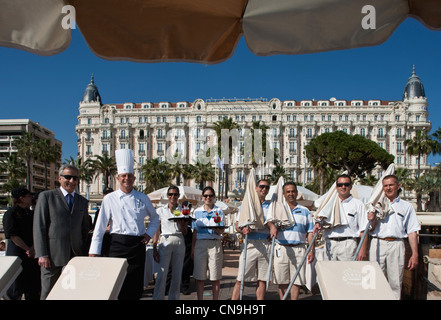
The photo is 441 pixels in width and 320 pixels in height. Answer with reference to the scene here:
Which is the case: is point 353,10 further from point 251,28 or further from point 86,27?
point 86,27

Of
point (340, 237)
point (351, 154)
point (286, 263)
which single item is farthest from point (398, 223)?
point (351, 154)

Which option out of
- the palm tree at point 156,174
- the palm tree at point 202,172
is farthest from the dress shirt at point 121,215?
A: the palm tree at point 156,174

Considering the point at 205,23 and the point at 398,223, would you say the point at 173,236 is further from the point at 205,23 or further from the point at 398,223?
the point at 205,23

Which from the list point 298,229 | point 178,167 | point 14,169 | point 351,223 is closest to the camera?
point 351,223

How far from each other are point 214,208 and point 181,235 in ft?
2.14

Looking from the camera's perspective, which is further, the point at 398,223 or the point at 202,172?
the point at 202,172

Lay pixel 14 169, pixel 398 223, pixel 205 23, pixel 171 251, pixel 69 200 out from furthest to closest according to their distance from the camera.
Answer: pixel 14 169 → pixel 171 251 → pixel 398 223 → pixel 69 200 → pixel 205 23

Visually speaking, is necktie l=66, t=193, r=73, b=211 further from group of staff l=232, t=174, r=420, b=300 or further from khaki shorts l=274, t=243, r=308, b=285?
khaki shorts l=274, t=243, r=308, b=285

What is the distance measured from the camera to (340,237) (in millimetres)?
5422

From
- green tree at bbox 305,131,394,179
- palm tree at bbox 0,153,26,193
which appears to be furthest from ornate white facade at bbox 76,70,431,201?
green tree at bbox 305,131,394,179

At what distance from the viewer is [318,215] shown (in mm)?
5273

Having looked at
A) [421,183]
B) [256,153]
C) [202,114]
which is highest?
[202,114]

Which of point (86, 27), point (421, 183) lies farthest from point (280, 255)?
point (421, 183)

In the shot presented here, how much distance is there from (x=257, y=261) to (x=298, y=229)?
0.73 m
